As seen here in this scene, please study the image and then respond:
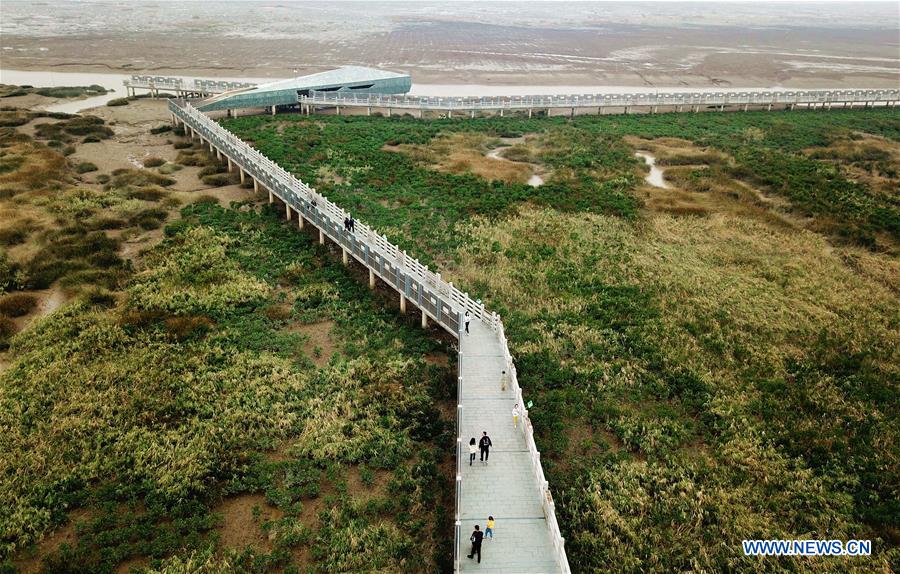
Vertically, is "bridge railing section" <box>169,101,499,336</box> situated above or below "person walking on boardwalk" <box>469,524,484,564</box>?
above

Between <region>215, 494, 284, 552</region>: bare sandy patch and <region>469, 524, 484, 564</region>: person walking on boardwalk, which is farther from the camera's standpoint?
<region>215, 494, 284, 552</region>: bare sandy patch

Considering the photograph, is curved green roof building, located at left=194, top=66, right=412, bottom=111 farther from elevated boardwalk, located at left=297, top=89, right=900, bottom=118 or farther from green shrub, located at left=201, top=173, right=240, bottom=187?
green shrub, located at left=201, top=173, right=240, bottom=187

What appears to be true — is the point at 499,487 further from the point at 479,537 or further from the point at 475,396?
the point at 475,396

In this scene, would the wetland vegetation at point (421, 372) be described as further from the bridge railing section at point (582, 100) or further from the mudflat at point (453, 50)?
the mudflat at point (453, 50)

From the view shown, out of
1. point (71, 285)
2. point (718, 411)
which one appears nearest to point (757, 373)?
point (718, 411)

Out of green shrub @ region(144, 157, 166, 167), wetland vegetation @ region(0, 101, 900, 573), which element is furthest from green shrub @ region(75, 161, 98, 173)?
green shrub @ region(144, 157, 166, 167)

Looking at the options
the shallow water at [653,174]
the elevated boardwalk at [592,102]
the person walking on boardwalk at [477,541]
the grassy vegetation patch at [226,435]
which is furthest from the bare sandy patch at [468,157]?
the person walking on boardwalk at [477,541]
